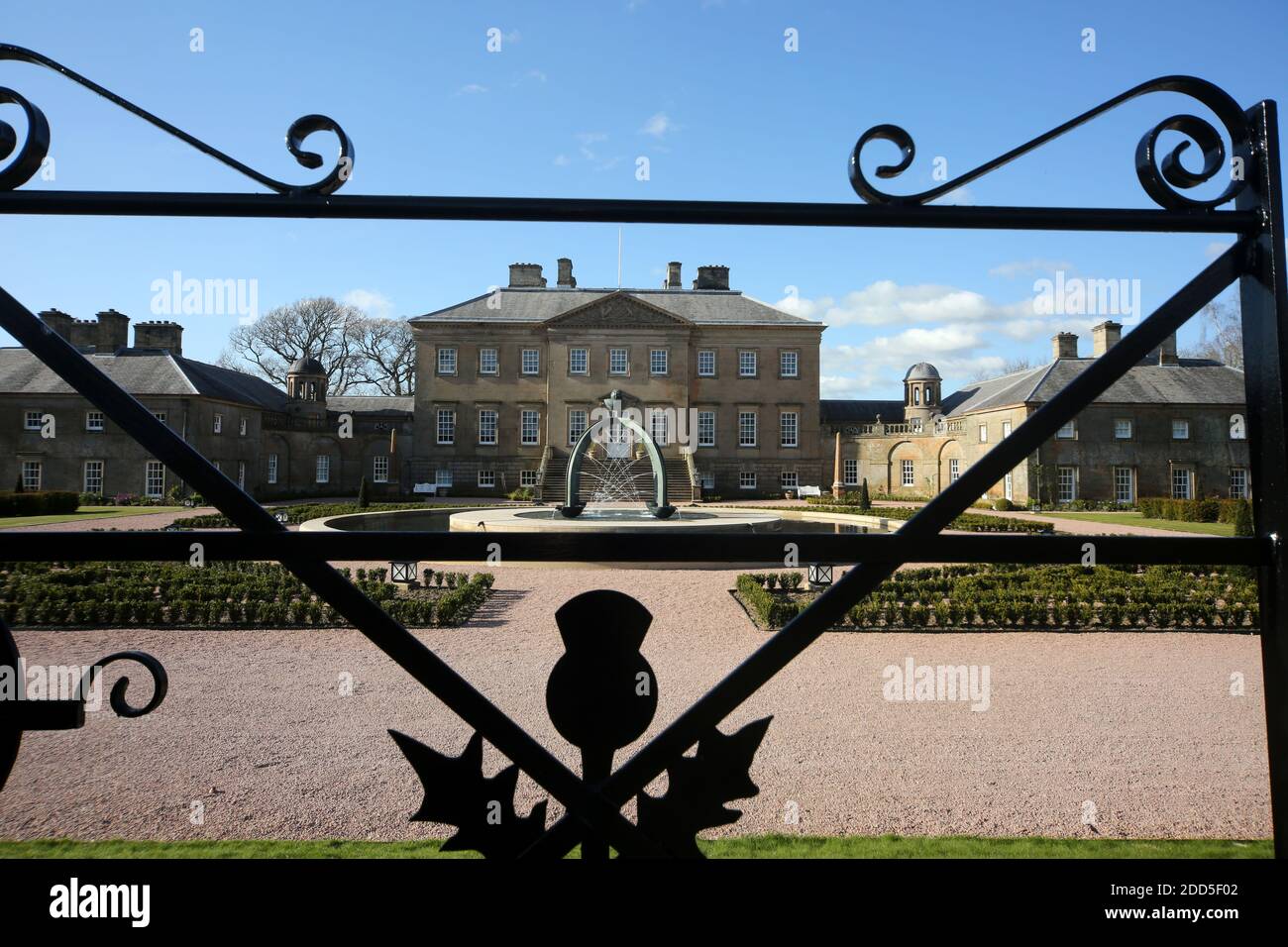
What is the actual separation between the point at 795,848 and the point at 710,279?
4669 centimetres

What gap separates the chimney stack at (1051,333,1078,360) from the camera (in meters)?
42.8

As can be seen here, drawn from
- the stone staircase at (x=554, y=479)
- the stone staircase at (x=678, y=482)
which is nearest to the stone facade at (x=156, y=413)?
the stone staircase at (x=554, y=479)

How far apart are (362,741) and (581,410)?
3770 centimetres

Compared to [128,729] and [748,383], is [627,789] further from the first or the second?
[748,383]

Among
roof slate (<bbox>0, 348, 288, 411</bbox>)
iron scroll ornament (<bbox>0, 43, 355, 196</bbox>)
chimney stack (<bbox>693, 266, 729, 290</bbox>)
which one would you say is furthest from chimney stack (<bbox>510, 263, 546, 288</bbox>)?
iron scroll ornament (<bbox>0, 43, 355, 196</bbox>)

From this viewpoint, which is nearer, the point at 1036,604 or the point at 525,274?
the point at 1036,604

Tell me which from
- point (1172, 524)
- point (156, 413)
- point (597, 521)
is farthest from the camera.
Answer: point (156, 413)

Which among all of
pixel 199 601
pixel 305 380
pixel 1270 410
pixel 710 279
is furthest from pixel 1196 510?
pixel 305 380

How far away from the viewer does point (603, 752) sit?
1.09 m

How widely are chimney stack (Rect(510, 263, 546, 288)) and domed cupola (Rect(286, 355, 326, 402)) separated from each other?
13.4 metres

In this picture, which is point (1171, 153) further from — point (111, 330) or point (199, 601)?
point (111, 330)

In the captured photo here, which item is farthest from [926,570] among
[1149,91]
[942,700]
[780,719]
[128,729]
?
[1149,91]
